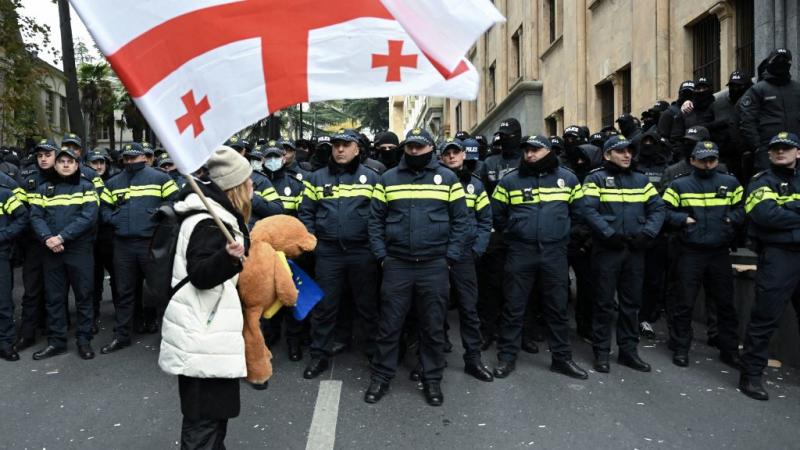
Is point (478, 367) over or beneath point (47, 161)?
beneath

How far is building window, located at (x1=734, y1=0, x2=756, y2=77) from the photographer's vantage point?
421 inches

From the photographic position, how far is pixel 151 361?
632 cm

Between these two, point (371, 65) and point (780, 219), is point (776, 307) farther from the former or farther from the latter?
point (371, 65)

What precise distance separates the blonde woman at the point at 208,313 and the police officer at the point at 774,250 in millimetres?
4506

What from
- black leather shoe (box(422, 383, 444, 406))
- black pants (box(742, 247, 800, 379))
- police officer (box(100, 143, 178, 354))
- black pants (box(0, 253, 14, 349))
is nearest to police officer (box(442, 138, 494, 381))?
black leather shoe (box(422, 383, 444, 406))

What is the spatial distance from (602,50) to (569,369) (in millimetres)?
12943

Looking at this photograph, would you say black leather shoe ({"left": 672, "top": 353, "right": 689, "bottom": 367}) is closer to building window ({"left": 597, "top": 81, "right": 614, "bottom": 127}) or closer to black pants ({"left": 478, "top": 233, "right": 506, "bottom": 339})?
black pants ({"left": 478, "top": 233, "right": 506, "bottom": 339})

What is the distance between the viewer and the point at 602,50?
55.0 ft

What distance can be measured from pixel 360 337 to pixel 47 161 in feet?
12.5

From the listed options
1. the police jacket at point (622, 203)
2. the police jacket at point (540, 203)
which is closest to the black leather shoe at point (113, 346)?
the police jacket at point (540, 203)

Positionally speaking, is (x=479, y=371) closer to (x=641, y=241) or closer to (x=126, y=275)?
(x=641, y=241)

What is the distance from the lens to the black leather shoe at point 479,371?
18.9 feet

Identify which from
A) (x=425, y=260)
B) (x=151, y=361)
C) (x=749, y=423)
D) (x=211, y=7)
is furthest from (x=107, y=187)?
(x=749, y=423)

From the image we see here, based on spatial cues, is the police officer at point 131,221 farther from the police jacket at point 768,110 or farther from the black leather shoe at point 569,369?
the police jacket at point 768,110
